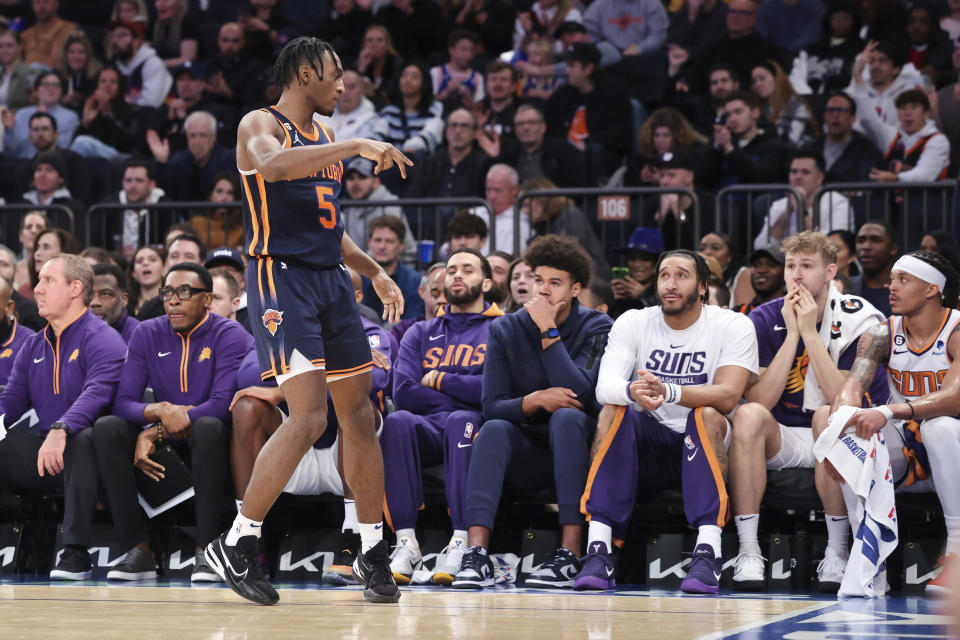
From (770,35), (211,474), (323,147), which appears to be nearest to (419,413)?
(211,474)

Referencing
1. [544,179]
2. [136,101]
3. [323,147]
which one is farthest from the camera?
[136,101]

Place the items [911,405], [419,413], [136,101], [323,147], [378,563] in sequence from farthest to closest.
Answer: [136,101], [419,413], [911,405], [378,563], [323,147]

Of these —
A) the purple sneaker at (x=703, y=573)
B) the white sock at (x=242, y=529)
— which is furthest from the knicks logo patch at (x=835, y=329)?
the white sock at (x=242, y=529)

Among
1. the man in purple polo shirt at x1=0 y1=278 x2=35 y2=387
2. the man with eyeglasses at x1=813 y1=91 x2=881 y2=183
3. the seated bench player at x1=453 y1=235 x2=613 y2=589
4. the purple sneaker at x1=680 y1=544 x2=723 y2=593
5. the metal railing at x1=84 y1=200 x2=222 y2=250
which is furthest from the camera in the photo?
the metal railing at x1=84 y1=200 x2=222 y2=250

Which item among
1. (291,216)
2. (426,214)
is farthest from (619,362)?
(426,214)

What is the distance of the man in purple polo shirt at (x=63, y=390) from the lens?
6.80m

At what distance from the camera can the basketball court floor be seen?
A: 4.12 meters

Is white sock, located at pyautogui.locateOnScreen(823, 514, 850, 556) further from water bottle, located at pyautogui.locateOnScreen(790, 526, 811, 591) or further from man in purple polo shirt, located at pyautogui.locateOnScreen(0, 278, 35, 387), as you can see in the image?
man in purple polo shirt, located at pyautogui.locateOnScreen(0, 278, 35, 387)

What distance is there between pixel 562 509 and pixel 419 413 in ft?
3.96

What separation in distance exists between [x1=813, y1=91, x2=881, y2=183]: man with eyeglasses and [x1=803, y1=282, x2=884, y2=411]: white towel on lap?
3.54 m

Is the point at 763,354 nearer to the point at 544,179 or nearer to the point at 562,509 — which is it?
the point at 562,509

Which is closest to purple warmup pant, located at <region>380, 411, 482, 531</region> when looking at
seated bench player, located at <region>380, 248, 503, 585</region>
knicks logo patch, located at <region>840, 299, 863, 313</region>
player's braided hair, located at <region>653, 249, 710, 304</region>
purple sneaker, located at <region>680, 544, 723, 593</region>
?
seated bench player, located at <region>380, 248, 503, 585</region>

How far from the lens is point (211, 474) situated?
6.64 metres

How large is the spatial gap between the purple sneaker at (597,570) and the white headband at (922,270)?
201 cm
